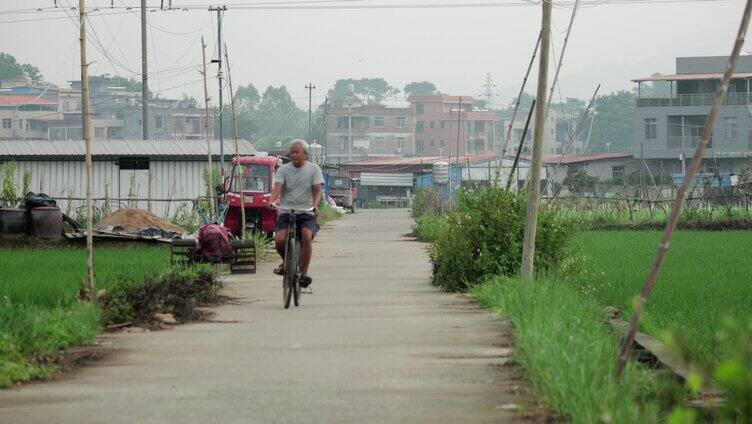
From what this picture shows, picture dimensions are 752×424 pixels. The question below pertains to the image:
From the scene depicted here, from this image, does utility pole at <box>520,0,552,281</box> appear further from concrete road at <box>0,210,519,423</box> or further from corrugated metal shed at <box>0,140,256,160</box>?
corrugated metal shed at <box>0,140,256,160</box>

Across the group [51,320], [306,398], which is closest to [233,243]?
[51,320]

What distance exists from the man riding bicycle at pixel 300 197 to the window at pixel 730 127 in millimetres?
63830

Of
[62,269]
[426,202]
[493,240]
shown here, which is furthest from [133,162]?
[493,240]

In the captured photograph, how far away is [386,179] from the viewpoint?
9412 centimetres

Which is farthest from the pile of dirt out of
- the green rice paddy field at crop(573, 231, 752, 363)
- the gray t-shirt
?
the gray t-shirt

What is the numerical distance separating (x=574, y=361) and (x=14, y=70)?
15360cm

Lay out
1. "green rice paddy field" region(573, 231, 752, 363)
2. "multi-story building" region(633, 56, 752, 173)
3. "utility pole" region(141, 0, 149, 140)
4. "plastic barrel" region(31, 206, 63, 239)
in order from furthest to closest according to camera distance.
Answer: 1. "multi-story building" region(633, 56, 752, 173)
2. "utility pole" region(141, 0, 149, 140)
3. "plastic barrel" region(31, 206, 63, 239)
4. "green rice paddy field" region(573, 231, 752, 363)

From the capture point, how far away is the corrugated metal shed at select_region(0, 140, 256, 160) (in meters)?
39.0

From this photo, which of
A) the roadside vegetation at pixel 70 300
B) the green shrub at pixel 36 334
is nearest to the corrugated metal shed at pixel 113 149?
the roadside vegetation at pixel 70 300

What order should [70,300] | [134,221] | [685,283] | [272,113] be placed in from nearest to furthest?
[70,300] → [685,283] → [134,221] → [272,113]

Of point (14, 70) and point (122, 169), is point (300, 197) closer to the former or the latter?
point (122, 169)

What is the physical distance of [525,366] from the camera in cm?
810

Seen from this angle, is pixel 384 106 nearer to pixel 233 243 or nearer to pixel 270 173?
pixel 270 173

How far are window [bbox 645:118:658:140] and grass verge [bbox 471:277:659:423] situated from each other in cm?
6799
